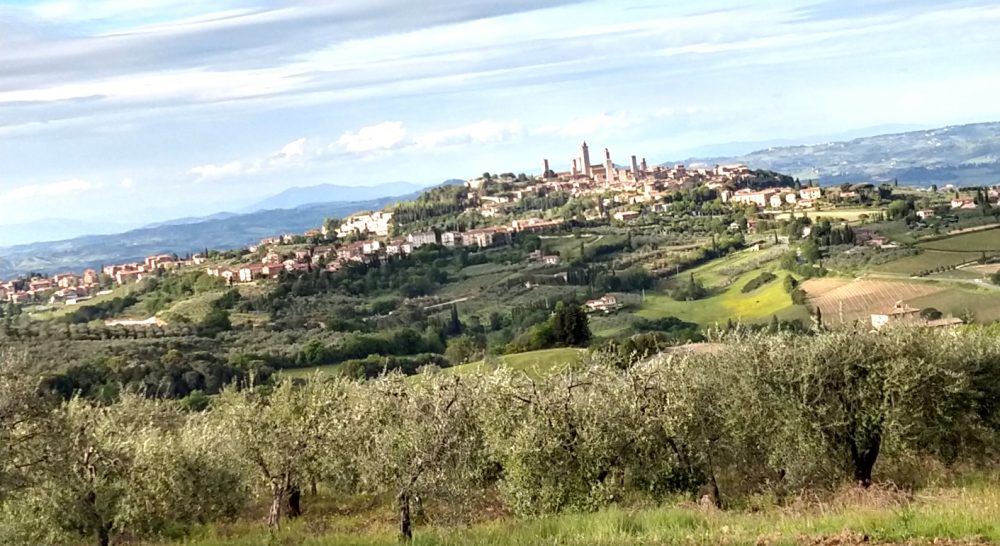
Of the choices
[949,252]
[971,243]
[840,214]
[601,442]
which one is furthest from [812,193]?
[601,442]

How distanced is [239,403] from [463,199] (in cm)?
14086

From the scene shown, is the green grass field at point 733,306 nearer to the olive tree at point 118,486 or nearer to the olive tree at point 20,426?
the olive tree at point 118,486

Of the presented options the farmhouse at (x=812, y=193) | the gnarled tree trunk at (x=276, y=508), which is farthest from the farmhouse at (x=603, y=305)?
the farmhouse at (x=812, y=193)

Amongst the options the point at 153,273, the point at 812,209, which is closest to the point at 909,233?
the point at 812,209

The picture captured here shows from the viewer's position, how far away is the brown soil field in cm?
5388

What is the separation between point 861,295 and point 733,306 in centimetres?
1232

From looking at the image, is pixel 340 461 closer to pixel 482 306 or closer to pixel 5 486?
pixel 5 486

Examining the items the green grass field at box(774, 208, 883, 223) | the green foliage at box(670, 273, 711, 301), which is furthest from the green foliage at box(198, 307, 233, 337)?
the green grass field at box(774, 208, 883, 223)

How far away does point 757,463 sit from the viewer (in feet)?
59.5

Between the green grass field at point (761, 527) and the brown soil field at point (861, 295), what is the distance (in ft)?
128

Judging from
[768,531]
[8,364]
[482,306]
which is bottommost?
[482,306]

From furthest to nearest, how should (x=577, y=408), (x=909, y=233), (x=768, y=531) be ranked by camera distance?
(x=909, y=233) < (x=577, y=408) < (x=768, y=531)

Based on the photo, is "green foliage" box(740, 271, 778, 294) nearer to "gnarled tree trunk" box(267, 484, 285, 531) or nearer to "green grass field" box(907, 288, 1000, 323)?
"green grass field" box(907, 288, 1000, 323)

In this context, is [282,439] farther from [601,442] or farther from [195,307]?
[195,307]
